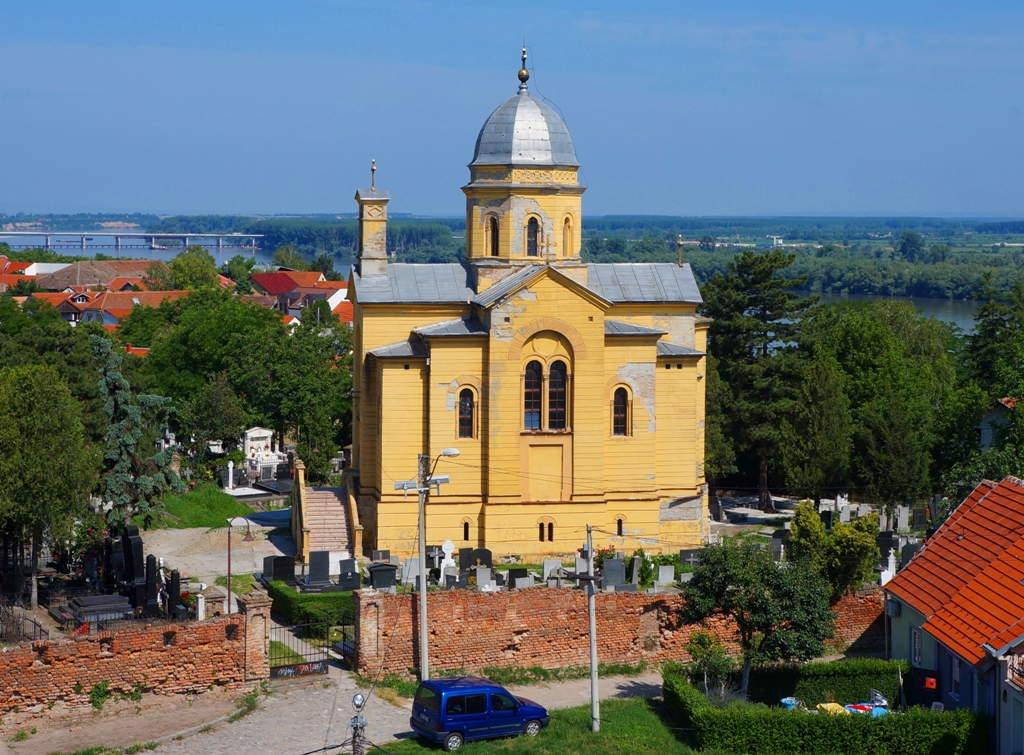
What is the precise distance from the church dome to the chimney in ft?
9.52

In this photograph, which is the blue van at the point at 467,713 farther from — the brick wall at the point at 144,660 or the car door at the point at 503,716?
the brick wall at the point at 144,660

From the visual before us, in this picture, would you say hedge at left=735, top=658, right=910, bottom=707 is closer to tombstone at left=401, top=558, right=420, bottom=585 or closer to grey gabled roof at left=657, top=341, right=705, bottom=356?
tombstone at left=401, top=558, right=420, bottom=585

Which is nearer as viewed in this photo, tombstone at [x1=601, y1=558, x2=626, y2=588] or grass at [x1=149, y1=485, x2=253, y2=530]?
tombstone at [x1=601, y1=558, x2=626, y2=588]

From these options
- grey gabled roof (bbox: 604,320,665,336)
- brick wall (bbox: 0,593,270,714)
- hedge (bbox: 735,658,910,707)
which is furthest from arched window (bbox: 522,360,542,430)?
brick wall (bbox: 0,593,270,714)

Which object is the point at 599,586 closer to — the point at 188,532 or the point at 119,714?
the point at 119,714

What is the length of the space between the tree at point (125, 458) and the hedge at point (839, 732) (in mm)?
20391

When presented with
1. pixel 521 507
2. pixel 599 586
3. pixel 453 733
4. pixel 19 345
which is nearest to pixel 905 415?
pixel 521 507

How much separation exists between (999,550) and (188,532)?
2368cm

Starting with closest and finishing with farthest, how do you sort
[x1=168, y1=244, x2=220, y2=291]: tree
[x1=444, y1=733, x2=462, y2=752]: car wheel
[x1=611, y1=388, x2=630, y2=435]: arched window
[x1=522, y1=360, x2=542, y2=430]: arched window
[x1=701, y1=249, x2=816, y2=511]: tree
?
[x1=444, y1=733, x2=462, y2=752]: car wheel
[x1=522, y1=360, x2=542, y2=430]: arched window
[x1=611, y1=388, x2=630, y2=435]: arched window
[x1=701, y1=249, x2=816, y2=511]: tree
[x1=168, y1=244, x2=220, y2=291]: tree

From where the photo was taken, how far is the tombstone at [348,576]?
35.4 m

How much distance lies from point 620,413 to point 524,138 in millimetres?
8148

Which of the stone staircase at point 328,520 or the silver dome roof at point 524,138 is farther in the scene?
the silver dome roof at point 524,138

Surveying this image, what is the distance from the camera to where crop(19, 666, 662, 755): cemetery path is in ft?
83.7

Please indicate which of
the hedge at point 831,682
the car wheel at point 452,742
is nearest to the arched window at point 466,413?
the hedge at point 831,682
